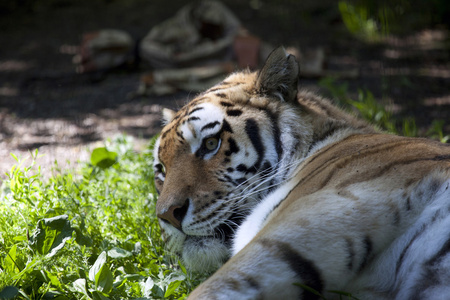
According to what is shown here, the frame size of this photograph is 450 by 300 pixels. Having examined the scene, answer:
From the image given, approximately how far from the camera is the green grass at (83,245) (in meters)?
1.76

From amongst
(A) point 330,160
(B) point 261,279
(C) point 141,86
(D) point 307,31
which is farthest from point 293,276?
(D) point 307,31

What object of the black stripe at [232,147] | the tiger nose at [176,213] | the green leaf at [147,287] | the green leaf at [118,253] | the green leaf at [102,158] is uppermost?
the black stripe at [232,147]

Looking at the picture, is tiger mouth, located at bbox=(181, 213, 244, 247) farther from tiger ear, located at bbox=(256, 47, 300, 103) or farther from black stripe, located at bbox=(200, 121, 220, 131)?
tiger ear, located at bbox=(256, 47, 300, 103)

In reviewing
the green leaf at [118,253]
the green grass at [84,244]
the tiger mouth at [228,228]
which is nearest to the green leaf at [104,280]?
the green grass at [84,244]

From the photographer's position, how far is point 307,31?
23.3ft

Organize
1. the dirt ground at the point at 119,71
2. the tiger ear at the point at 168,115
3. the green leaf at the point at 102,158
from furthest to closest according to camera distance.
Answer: the dirt ground at the point at 119,71 < the green leaf at the point at 102,158 < the tiger ear at the point at 168,115

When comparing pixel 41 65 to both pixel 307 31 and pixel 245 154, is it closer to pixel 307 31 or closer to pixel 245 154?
pixel 307 31

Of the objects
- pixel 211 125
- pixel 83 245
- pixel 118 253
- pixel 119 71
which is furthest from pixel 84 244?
pixel 119 71

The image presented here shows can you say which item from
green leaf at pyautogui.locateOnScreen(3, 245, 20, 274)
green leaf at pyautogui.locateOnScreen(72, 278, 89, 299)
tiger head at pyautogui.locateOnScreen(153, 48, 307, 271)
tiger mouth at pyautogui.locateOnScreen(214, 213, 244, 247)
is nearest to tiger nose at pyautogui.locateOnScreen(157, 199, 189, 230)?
tiger head at pyautogui.locateOnScreen(153, 48, 307, 271)

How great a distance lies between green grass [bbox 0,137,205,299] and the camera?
176 centimetres

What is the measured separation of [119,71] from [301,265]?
4.89 m

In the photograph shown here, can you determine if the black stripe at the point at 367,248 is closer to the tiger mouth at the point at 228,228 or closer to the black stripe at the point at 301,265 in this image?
the black stripe at the point at 301,265

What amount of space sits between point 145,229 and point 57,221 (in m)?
0.44

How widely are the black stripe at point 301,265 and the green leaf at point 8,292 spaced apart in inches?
32.7
